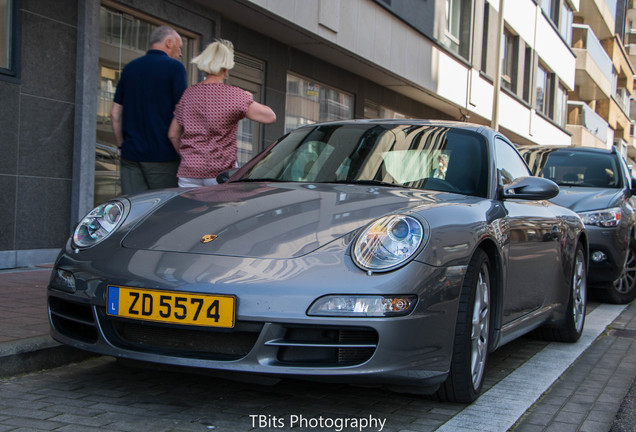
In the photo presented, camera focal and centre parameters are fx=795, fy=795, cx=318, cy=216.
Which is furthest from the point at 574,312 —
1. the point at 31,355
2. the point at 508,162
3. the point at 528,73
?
the point at 528,73

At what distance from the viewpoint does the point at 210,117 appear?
507cm

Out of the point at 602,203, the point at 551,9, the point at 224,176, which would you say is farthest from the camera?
the point at 551,9

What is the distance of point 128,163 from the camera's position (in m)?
5.35

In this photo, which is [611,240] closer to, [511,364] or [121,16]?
[511,364]

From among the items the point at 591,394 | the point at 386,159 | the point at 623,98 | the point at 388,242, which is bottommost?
the point at 591,394

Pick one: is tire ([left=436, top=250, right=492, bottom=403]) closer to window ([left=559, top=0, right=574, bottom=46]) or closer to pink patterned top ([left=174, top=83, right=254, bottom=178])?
pink patterned top ([left=174, top=83, right=254, bottom=178])

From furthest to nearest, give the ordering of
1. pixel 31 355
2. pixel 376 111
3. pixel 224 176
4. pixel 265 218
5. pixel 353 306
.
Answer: pixel 376 111 → pixel 224 176 → pixel 31 355 → pixel 265 218 → pixel 353 306

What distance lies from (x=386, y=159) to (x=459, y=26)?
15.5 metres

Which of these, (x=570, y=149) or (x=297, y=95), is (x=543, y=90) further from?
(x=570, y=149)

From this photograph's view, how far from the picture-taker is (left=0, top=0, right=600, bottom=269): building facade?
7.34 meters

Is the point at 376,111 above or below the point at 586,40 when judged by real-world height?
below

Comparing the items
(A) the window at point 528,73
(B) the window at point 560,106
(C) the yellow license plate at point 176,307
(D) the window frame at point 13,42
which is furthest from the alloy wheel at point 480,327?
(B) the window at point 560,106

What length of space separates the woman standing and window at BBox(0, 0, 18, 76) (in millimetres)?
2814

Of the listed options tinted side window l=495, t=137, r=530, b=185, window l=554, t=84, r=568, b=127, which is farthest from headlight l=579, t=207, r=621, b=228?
window l=554, t=84, r=568, b=127
